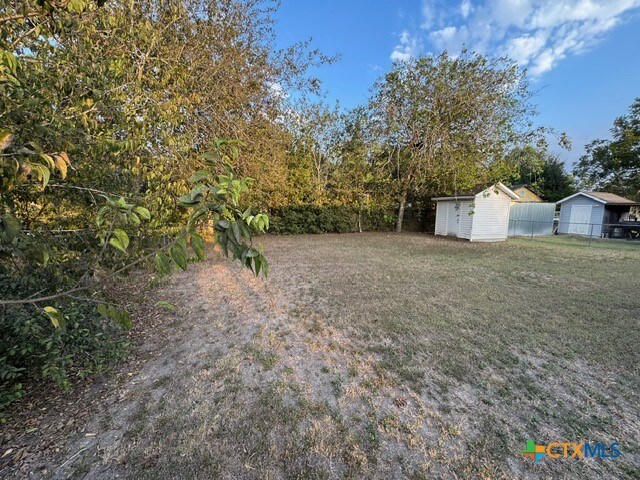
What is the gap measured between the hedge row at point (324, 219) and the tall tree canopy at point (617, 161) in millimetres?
18285

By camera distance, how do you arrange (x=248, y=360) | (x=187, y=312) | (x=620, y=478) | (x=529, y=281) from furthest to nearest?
(x=529, y=281) < (x=187, y=312) < (x=248, y=360) < (x=620, y=478)

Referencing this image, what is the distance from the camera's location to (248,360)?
248 cm

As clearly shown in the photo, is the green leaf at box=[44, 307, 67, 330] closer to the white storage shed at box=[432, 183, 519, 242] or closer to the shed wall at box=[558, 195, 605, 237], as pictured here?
the white storage shed at box=[432, 183, 519, 242]

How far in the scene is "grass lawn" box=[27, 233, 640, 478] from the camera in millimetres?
1501

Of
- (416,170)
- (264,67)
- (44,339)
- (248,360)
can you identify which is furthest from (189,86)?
(416,170)

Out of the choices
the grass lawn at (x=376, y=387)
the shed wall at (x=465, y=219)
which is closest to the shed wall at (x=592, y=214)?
the shed wall at (x=465, y=219)

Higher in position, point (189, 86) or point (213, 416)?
point (189, 86)

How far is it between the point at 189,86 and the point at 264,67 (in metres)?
2.68

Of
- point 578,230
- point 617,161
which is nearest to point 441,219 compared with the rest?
point 578,230

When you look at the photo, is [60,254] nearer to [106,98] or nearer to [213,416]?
[106,98]

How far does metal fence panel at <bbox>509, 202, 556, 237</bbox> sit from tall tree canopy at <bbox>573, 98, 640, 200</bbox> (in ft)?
33.1

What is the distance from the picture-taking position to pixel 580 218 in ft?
48.4

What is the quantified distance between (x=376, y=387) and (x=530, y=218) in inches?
648

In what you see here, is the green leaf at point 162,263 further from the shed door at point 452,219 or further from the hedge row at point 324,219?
the shed door at point 452,219
